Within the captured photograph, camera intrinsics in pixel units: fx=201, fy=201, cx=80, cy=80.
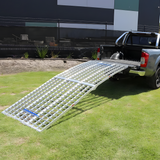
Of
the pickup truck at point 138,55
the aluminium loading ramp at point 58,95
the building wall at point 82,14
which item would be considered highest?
the building wall at point 82,14

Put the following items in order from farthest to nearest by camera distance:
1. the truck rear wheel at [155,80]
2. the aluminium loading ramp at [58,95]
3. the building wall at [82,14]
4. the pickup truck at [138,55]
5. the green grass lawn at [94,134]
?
the building wall at [82,14] → the truck rear wheel at [155,80] → the pickup truck at [138,55] → the aluminium loading ramp at [58,95] → the green grass lawn at [94,134]

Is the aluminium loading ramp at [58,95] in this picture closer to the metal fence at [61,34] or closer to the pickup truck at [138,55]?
the pickup truck at [138,55]

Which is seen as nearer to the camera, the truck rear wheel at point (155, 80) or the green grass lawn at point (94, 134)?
the green grass lawn at point (94, 134)

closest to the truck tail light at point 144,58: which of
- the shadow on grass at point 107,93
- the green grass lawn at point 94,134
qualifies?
the shadow on grass at point 107,93

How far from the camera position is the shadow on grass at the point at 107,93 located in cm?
467

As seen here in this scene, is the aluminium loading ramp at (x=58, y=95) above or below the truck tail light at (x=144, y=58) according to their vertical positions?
below

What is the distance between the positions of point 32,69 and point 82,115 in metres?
6.21

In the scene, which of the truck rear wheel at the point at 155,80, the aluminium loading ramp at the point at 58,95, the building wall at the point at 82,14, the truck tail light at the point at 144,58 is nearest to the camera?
the aluminium loading ramp at the point at 58,95

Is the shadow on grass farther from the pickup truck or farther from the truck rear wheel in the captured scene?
the pickup truck

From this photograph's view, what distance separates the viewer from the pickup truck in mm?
5918

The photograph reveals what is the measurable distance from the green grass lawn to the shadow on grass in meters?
0.02

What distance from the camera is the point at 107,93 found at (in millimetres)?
6102

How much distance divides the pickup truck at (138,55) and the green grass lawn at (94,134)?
99 cm

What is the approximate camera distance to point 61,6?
53.1 feet
